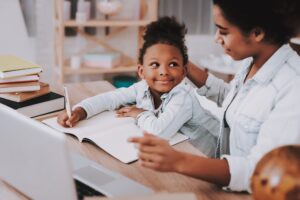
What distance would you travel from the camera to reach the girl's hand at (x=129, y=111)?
4.74 feet

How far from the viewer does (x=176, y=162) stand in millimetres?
946

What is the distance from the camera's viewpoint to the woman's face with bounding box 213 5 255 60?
1114mm

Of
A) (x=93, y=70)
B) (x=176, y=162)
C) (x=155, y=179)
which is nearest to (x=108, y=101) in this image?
(x=155, y=179)

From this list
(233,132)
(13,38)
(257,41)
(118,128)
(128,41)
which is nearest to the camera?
(257,41)

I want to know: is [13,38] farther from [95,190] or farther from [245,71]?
[95,190]

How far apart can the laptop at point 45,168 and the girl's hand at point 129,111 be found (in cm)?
36

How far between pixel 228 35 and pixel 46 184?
0.60 metres

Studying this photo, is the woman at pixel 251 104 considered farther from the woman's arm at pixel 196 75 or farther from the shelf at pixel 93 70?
the shelf at pixel 93 70

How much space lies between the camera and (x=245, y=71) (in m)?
1.38

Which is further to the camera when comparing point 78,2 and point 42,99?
point 78,2

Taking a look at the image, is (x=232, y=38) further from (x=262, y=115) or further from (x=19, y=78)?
(x=19, y=78)

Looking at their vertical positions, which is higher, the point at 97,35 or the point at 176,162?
the point at 176,162

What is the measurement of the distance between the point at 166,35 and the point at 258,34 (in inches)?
18.8

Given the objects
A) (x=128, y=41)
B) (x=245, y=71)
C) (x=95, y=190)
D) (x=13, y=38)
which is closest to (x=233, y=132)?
(x=245, y=71)
